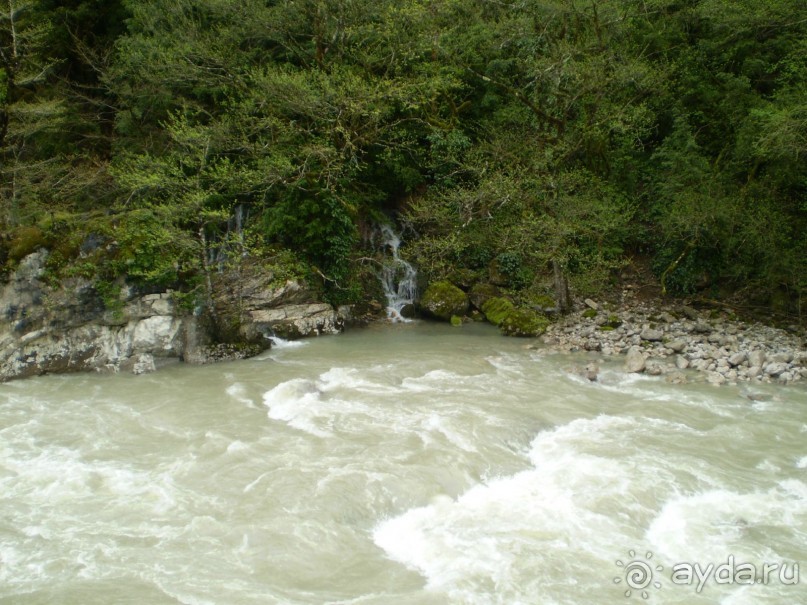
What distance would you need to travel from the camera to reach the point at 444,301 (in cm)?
1808

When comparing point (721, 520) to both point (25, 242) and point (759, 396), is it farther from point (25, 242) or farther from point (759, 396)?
point (25, 242)

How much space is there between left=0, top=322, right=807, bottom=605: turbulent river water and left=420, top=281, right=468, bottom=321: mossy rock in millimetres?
6059

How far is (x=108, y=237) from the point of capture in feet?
44.6

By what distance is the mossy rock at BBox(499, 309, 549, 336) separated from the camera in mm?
16219

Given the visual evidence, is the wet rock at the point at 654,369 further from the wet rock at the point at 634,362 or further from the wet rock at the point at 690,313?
the wet rock at the point at 690,313

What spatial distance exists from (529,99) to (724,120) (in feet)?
20.5

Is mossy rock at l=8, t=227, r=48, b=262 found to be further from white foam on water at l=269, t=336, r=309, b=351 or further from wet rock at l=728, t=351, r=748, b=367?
wet rock at l=728, t=351, r=748, b=367

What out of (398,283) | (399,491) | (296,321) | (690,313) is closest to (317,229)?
(296,321)

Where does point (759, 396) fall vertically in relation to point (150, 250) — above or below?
below

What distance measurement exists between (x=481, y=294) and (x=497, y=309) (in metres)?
1.06

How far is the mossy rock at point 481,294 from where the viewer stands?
1855cm

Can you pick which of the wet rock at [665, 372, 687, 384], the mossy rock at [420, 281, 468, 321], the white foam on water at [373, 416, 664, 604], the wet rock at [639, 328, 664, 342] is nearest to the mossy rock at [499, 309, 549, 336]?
the mossy rock at [420, 281, 468, 321]

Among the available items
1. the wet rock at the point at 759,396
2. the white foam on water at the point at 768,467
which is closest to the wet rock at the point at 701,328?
the wet rock at the point at 759,396

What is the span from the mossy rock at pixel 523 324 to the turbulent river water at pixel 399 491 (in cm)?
412
